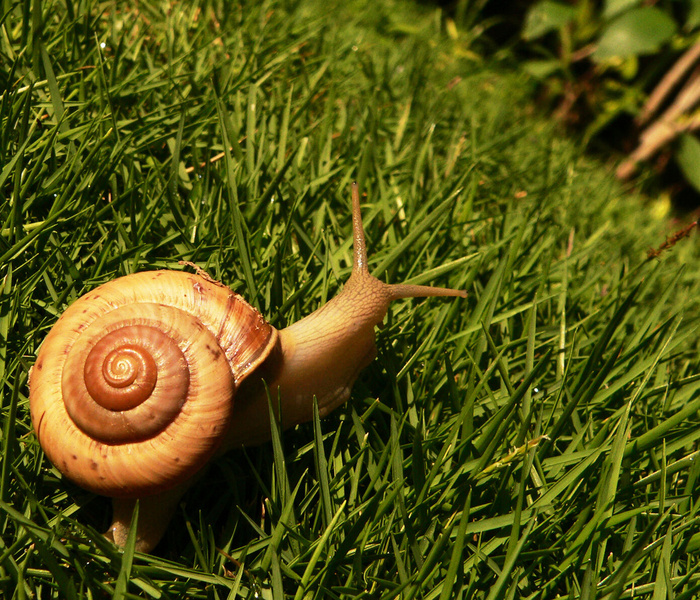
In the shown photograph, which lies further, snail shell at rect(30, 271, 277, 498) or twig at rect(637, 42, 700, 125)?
twig at rect(637, 42, 700, 125)

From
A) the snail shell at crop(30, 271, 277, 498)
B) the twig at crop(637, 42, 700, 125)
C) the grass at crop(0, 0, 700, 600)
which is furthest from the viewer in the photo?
the twig at crop(637, 42, 700, 125)

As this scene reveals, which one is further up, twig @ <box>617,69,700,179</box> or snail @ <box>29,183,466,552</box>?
twig @ <box>617,69,700,179</box>

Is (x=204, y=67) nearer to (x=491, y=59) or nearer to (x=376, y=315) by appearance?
(x=376, y=315)

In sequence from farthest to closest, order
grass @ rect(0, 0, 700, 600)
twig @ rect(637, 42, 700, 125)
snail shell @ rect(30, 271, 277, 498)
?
twig @ rect(637, 42, 700, 125) → grass @ rect(0, 0, 700, 600) → snail shell @ rect(30, 271, 277, 498)

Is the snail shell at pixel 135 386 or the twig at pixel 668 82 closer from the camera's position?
the snail shell at pixel 135 386

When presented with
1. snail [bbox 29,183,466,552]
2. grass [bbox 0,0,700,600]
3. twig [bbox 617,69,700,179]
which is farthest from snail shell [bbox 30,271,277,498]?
twig [bbox 617,69,700,179]

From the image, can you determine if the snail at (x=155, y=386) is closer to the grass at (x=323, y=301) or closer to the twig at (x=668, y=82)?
the grass at (x=323, y=301)

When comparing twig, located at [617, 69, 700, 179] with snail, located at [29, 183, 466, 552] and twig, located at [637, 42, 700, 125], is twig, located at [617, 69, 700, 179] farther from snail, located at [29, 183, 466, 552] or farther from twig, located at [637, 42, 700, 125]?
snail, located at [29, 183, 466, 552]

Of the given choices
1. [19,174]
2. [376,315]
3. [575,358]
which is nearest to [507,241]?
[575,358]

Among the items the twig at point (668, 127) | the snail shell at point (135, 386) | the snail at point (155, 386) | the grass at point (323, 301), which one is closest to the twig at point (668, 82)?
the twig at point (668, 127)
